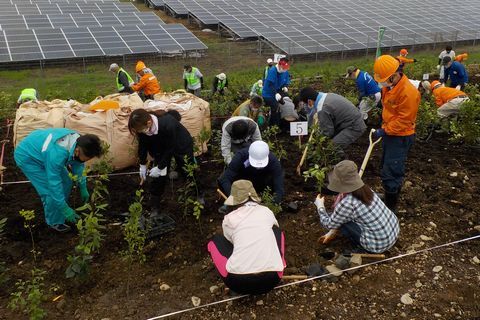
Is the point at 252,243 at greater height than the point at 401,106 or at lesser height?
lesser

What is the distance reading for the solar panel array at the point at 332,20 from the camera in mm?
16125

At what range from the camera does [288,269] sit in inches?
144

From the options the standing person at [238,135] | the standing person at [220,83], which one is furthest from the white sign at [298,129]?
the standing person at [220,83]

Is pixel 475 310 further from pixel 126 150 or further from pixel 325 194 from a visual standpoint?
pixel 126 150

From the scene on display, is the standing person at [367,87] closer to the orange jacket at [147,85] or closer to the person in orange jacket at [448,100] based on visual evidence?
the person in orange jacket at [448,100]

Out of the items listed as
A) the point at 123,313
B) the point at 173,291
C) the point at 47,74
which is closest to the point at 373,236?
the point at 173,291

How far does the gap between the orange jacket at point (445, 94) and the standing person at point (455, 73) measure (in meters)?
1.84

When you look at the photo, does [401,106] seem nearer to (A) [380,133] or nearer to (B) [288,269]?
(A) [380,133]

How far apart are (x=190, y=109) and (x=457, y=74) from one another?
6.03 metres

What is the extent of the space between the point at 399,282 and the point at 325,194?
5.72ft

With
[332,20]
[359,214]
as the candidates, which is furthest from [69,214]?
[332,20]

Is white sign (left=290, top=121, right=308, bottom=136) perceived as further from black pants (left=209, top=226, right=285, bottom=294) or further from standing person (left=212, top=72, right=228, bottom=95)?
standing person (left=212, top=72, right=228, bottom=95)

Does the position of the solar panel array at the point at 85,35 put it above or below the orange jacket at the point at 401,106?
below

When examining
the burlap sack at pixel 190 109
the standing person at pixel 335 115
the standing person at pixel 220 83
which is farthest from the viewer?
the standing person at pixel 220 83
